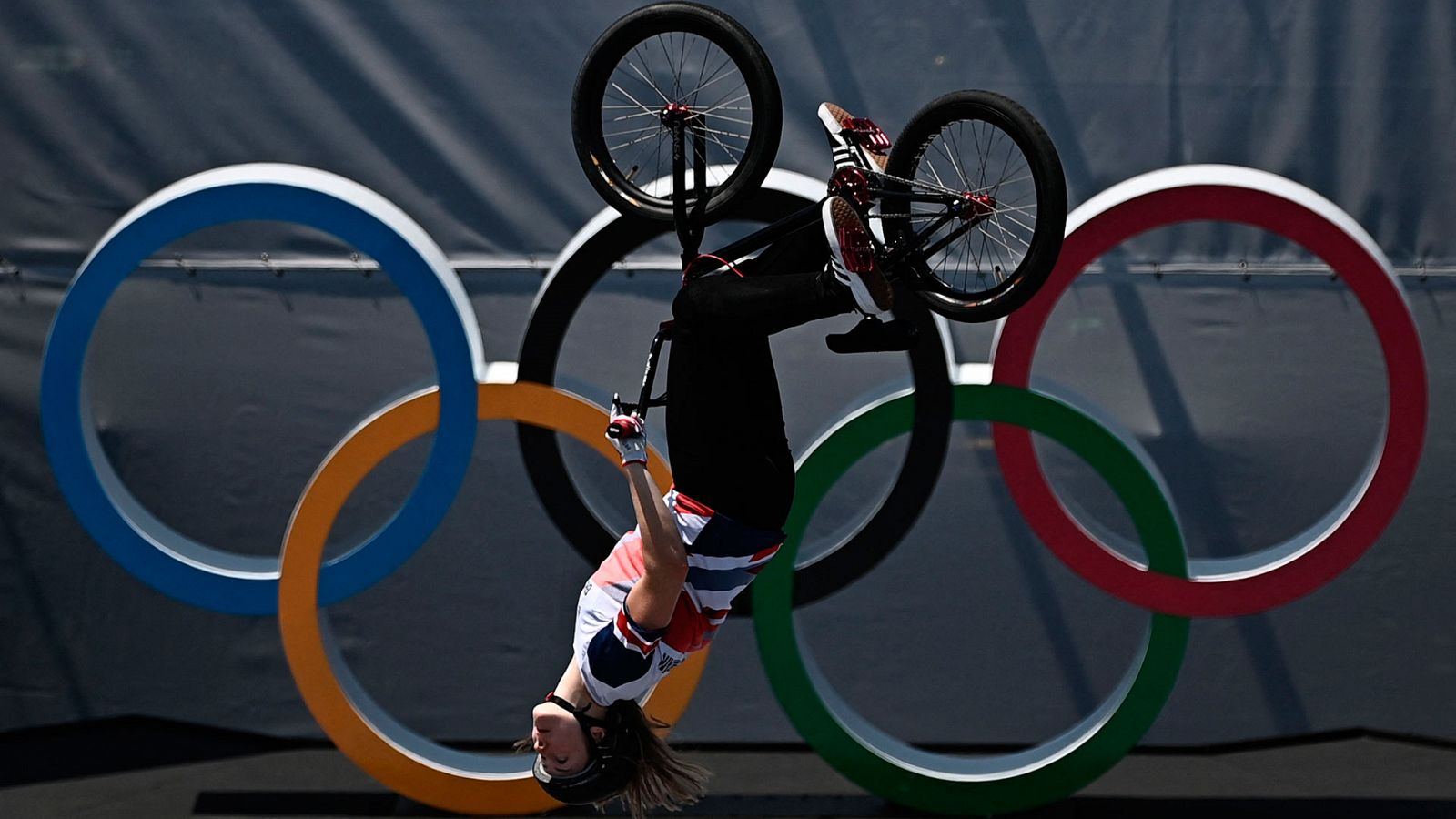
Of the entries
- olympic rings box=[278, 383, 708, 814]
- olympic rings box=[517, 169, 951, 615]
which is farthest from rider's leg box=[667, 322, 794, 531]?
olympic rings box=[278, 383, 708, 814]

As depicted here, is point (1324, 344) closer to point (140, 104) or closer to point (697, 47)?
point (697, 47)

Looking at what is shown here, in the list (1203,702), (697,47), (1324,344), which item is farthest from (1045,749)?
(697,47)

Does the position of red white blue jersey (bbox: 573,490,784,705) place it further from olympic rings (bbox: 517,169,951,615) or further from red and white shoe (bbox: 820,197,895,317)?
olympic rings (bbox: 517,169,951,615)

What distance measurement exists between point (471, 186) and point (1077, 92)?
2.12 metres

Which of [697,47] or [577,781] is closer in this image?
[577,781]

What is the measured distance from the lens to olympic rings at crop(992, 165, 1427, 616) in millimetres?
4559

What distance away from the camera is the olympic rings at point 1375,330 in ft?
15.0

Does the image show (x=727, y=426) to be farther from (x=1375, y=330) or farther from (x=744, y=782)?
(x=1375, y=330)

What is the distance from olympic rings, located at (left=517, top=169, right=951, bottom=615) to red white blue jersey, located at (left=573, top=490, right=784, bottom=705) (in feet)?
3.26

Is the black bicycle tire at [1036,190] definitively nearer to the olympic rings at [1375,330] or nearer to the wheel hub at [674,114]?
the wheel hub at [674,114]

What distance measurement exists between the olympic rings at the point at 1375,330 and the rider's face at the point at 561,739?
168 cm

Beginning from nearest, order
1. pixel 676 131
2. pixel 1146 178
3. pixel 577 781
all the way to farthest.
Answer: pixel 676 131 < pixel 577 781 < pixel 1146 178

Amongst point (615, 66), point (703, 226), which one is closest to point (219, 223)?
point (615, 66)

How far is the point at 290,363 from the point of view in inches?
214
